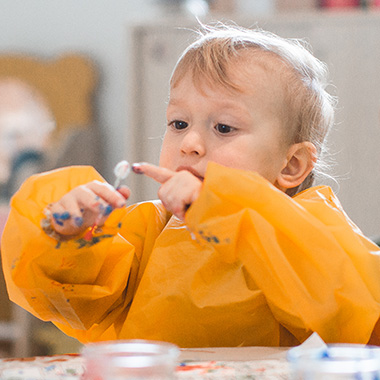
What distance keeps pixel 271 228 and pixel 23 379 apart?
1.04ft

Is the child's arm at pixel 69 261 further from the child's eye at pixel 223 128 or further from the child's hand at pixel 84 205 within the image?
the child's eye at pixel 223 128

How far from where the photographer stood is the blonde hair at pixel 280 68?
0.95 metres

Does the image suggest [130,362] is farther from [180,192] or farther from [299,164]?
[299,164]

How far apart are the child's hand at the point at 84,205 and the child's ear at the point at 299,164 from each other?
309 mm

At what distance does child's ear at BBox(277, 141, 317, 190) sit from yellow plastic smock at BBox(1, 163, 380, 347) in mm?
73

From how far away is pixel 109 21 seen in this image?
3045mm

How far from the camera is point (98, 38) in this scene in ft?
9.96

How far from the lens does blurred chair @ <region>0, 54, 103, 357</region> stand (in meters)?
2.86

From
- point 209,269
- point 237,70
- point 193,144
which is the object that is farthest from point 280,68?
point 209,269

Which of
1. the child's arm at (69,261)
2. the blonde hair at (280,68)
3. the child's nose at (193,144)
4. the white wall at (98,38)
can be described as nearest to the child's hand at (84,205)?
the child's arm at (69,261)

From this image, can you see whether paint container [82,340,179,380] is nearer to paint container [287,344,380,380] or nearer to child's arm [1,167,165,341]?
paint container [287,344,380,380]

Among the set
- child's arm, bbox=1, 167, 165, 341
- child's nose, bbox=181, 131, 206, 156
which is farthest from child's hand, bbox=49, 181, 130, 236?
child's nose, bbox=181, 131, 206, 156

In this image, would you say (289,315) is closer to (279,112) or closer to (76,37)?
(279,112)

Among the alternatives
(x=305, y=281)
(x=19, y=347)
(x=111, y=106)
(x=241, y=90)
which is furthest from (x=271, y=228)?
(x=111, y=106)
